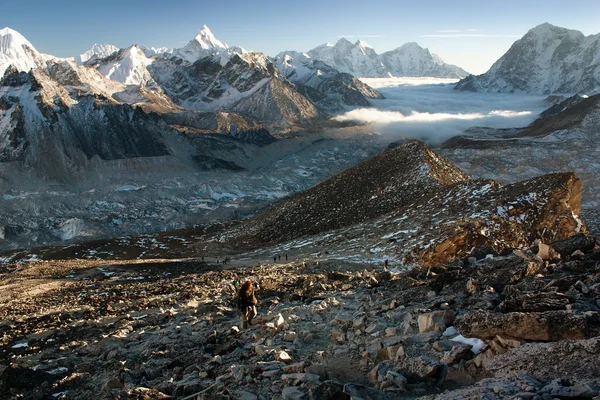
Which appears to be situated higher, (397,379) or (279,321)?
(397,379)

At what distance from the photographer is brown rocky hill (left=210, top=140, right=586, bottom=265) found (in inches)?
940

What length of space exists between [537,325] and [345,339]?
3863mm

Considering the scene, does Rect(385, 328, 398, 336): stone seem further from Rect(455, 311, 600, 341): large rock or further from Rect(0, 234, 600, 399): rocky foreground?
Rect(455, 311, 600, 341): large rock

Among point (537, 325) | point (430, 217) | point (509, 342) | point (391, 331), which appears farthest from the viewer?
point (430, 217)

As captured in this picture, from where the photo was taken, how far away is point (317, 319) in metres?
11.4

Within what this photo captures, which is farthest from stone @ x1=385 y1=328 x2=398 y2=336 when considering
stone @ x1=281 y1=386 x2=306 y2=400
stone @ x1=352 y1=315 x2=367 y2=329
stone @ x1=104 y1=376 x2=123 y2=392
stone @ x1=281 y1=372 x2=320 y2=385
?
stone @ x1=104 y1=376 x2=123 y2=392

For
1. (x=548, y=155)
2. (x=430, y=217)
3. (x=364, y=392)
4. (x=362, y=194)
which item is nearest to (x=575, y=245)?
(x=364, y=392)

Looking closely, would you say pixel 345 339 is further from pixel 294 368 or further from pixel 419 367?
pixel 419 367

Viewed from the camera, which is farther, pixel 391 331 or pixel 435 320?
pixel 391 331

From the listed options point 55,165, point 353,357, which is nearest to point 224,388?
point 353,357

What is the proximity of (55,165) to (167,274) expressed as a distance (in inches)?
4929

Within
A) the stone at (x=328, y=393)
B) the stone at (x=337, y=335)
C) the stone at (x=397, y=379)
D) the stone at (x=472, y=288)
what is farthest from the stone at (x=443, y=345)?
the stone at (x=472, y=288)

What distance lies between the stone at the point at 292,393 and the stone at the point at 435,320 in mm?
3004

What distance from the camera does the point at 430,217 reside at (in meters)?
28.0
